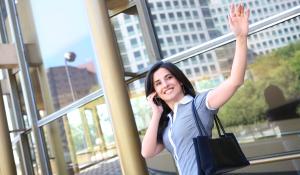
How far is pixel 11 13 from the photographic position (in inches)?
253

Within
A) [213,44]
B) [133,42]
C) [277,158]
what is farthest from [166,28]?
[277,158]

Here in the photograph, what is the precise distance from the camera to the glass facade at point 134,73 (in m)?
4.17

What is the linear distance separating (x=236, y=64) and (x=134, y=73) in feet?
9.34

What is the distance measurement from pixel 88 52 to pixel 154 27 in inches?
57.9

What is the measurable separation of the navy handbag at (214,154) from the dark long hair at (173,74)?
0.18 m

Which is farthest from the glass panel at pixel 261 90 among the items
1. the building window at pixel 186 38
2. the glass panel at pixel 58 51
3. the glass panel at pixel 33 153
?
the glass panel at pixel 33 153

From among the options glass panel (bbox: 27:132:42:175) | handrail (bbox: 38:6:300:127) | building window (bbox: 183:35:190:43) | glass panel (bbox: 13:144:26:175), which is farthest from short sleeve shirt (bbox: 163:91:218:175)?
glass panel (bbox: 13:144:26:175)

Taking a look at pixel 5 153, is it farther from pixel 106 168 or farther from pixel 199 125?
pixel 199 125

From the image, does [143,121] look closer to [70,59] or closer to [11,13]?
[70,59]

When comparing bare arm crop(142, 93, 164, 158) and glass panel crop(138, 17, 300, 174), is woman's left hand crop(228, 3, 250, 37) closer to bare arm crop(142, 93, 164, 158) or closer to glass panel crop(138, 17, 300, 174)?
bare arm crop(142, 93, 164, 158)

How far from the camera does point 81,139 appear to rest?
219 inches

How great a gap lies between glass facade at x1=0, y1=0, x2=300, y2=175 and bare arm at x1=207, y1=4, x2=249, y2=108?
5.40ft

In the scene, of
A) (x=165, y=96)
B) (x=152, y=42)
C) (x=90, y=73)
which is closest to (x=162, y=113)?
(x=165, y=96)

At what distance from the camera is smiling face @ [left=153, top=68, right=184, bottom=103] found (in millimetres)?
1741
